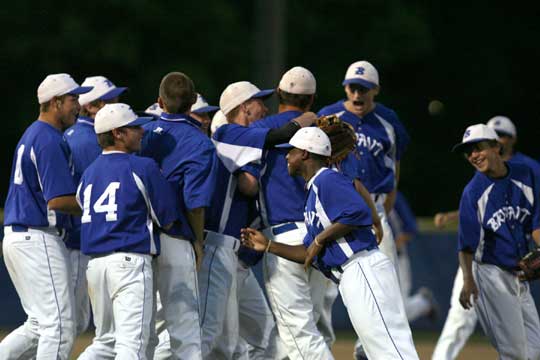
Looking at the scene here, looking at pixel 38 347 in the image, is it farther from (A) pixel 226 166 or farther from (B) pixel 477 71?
(B) pixel 477 71

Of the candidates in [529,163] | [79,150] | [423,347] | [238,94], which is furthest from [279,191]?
[423,347]

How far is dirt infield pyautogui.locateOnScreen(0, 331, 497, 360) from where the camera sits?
41.9ft

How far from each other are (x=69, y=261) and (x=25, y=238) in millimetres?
396

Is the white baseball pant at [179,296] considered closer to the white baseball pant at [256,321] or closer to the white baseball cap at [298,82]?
the white baseball pant at [256,321]

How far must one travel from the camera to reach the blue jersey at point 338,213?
8.16 meters

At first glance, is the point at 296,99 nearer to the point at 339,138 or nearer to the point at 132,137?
the point at 339,138

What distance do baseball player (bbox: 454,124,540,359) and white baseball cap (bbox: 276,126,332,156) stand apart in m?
1.81

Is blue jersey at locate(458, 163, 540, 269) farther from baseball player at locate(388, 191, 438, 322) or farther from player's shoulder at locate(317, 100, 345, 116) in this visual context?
baseball player at locate(388, 191, 438, 322)

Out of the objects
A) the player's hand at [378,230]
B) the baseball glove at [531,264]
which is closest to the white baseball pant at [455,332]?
the baseball glove at [531,264]

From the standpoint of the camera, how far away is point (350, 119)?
10727 millimetres

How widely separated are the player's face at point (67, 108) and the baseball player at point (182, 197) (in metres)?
0.72

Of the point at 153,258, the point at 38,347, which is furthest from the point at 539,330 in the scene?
the point at 38,347

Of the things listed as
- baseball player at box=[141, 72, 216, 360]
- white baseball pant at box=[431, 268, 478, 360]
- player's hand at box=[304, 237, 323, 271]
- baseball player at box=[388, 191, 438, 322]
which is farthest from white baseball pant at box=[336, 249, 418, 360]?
baseball player at box=[388, 191, 438, 322]

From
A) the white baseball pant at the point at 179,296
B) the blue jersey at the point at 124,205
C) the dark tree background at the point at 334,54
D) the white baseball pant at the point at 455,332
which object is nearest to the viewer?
the blue jersey at the point at 124,205
